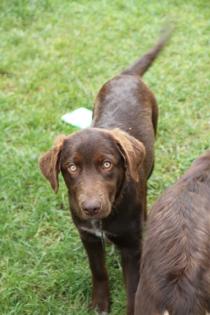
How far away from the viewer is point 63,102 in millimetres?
6680

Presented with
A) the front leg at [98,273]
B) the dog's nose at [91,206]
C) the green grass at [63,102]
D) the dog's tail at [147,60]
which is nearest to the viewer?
the dog's nose at [91,206]

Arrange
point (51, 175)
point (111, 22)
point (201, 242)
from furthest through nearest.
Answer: point (111, 22)
point (51, 175)
point (201, 242)

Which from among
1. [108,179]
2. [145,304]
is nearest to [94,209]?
[108,179]

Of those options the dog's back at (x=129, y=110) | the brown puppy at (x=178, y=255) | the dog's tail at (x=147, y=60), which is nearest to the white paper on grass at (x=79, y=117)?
the dog's tail at (x=147, y=60)

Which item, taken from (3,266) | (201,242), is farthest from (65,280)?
(201,242)

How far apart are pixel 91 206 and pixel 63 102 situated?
326 cm

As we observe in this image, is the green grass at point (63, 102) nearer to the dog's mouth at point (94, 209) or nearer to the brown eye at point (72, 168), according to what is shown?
the dog's mouth at point (94, 209)

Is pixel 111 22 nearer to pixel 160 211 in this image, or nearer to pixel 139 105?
pixel 139 105

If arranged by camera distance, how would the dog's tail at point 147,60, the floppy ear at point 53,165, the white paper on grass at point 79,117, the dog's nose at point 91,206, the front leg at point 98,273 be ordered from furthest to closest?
1. the white paper on grass at point 79,117
2. the dog's tail at point 147,60
3. the front leg at point 98,273
4. the floppy ear at point 53,165
5. the dog's nose at point 91,206

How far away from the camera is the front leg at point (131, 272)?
4.04 m

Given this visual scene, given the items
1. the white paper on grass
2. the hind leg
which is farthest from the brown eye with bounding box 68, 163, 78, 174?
the white paper on grass

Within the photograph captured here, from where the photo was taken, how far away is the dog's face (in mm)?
3652

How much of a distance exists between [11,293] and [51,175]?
1099 millimetres

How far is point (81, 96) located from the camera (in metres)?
6.77
